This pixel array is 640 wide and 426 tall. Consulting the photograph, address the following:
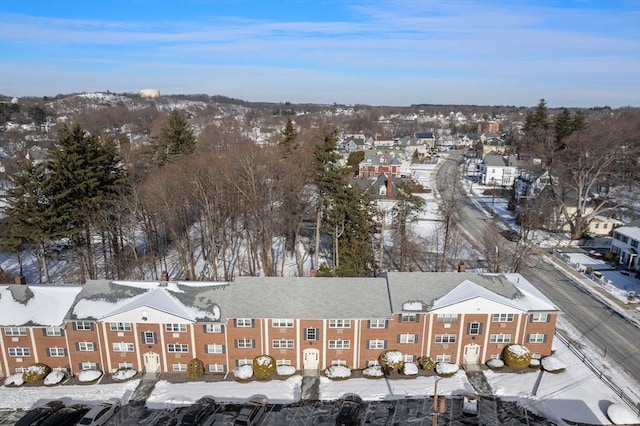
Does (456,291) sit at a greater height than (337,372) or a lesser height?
greater

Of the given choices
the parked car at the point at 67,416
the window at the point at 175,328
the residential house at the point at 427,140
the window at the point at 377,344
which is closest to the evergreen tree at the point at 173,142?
the window at the point at 175,328

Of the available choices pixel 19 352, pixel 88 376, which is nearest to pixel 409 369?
pixel 88 376

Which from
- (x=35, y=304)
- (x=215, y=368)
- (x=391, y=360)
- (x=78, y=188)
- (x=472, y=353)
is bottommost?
(x=215, y=368)

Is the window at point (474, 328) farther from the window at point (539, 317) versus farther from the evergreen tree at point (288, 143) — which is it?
the evergreen tree at point (288, 143)

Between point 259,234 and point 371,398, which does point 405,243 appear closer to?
point 259,234

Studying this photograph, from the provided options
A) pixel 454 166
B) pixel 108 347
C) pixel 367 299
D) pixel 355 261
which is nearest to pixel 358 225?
pixel 355 261

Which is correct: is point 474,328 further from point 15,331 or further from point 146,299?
point 15,331
